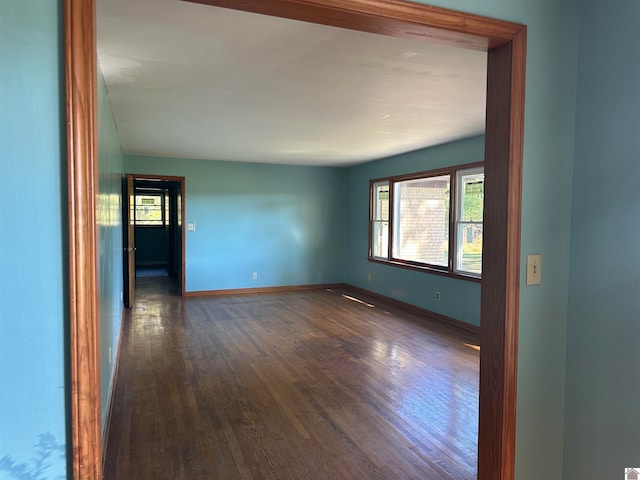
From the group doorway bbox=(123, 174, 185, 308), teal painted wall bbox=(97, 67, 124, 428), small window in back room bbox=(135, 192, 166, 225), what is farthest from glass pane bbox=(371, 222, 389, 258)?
small window in back room bbox=(135, 192, 166, 225)

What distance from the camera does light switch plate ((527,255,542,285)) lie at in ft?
5.23

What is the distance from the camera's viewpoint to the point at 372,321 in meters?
5.63

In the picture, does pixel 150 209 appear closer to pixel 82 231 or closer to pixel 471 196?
pixel 471 196

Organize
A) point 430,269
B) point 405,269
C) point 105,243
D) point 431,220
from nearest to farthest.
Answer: point 105,243
point 430,269
point 431,220
point 405,269

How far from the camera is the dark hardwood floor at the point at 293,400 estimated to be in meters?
2.37

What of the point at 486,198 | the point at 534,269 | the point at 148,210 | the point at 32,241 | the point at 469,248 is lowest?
the point at 469,248

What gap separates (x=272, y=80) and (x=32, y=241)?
2308mm

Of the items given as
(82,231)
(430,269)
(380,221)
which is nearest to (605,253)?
(82,231)

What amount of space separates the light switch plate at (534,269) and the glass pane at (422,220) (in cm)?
409

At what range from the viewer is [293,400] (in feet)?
10.4

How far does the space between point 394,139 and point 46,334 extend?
4.69 m

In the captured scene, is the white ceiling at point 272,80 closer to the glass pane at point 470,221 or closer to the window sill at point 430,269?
the glass pane at point 470,221

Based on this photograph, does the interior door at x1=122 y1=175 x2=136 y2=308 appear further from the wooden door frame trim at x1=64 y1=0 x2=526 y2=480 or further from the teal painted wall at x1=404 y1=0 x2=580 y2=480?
the teal painted wall at x1=404 y1=0 x2=580 y2=480

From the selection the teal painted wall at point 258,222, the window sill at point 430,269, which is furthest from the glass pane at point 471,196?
the teal painted wall at point 258,222
